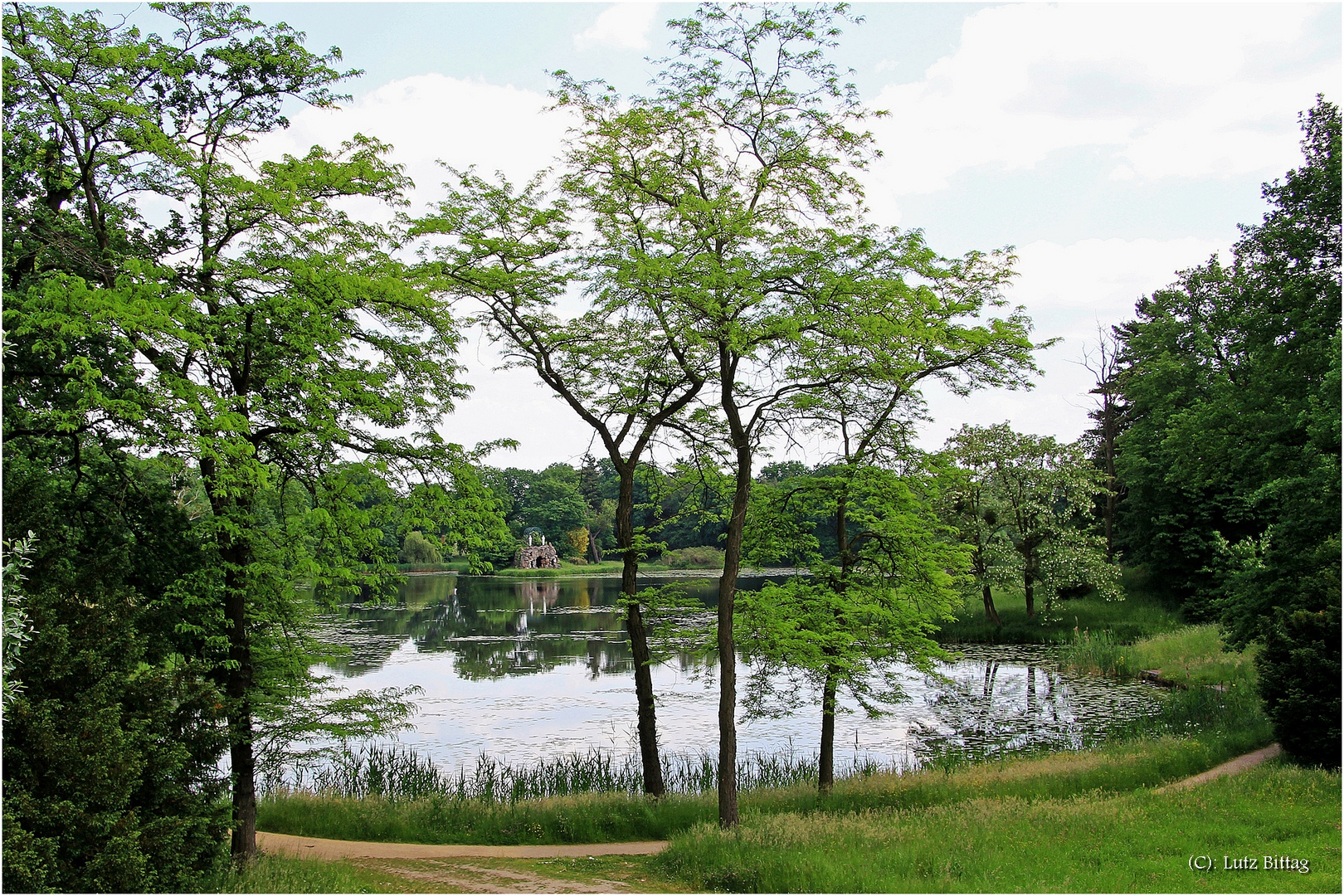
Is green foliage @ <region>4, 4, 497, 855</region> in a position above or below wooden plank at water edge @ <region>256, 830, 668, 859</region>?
above

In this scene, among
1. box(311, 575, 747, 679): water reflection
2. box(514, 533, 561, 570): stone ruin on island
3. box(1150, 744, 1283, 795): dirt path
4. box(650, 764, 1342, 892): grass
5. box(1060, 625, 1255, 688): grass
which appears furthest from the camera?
box(514, 533, 561, 570): stone ruin on island

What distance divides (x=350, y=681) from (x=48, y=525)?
1955cm

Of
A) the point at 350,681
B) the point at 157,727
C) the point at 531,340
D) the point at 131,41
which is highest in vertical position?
the point at 131,41

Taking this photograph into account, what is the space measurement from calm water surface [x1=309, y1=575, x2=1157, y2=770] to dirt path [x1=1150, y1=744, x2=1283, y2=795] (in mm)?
3965

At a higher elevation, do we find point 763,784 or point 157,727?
point 157,727

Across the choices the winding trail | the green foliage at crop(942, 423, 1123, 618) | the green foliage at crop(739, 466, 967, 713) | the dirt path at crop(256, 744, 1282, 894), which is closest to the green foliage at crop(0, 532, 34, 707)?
the dirt path at crop(256, 744, 1282, 894)

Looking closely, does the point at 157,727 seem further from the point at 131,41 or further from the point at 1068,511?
the point at 1068,511

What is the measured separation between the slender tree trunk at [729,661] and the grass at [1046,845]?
461 mm

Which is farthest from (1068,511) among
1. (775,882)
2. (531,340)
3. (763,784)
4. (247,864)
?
(247,864)

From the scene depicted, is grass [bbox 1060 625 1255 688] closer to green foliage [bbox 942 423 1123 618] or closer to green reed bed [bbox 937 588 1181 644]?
green reed bed [bbox 937 588 1181 644]

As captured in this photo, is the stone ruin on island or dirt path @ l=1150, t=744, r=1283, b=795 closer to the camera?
dirt path @ l=1150, t=744, r=1283, b=795

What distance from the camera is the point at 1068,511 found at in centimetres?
3444

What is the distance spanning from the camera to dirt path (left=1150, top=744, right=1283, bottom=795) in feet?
43.0

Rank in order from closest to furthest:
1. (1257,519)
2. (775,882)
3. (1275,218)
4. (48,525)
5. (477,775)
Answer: (48,525) < (775,882) < (477,775) < (1275,218) < (1257,519)
